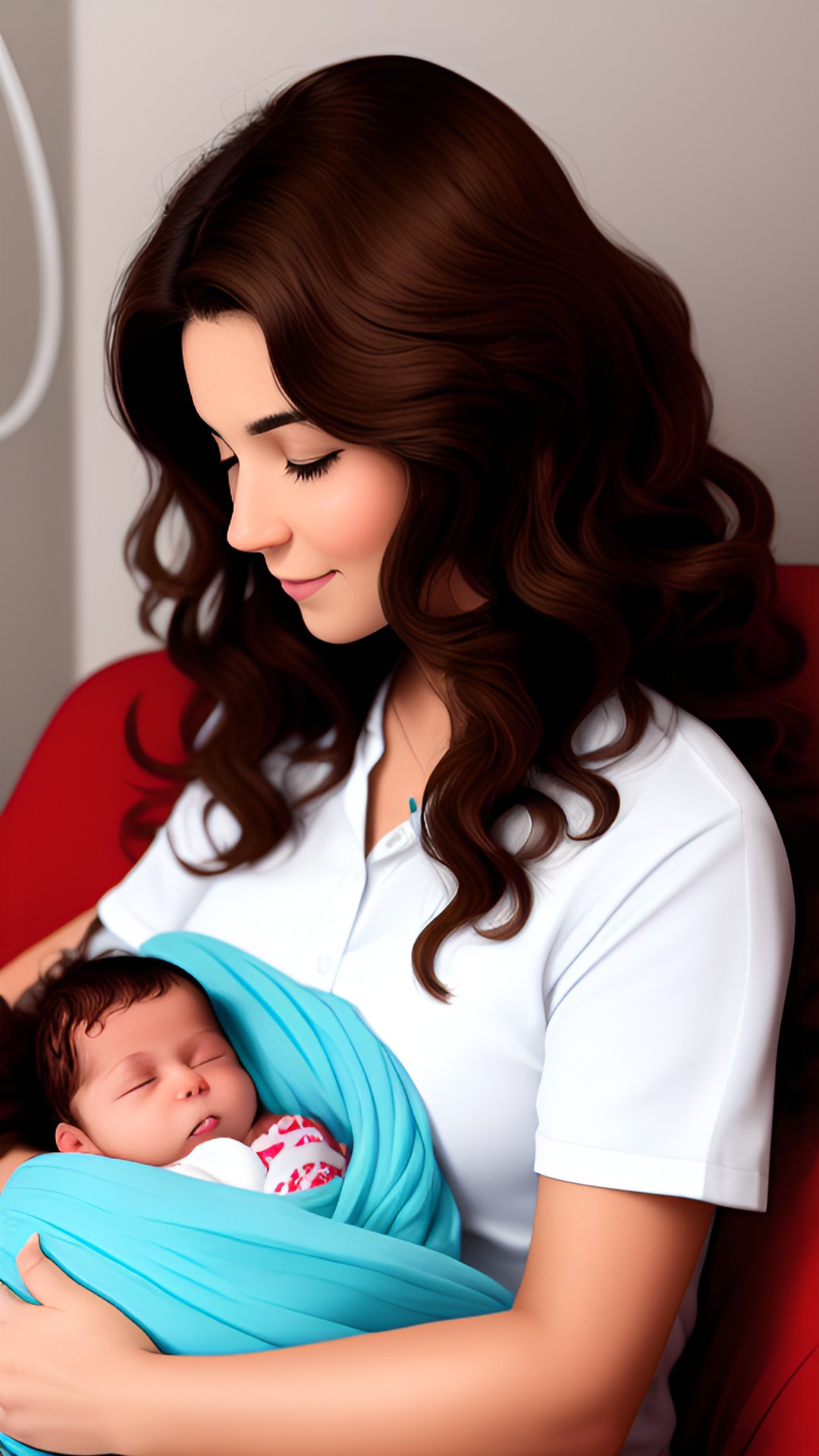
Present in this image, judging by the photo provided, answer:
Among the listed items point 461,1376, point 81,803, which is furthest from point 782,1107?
point 81,803

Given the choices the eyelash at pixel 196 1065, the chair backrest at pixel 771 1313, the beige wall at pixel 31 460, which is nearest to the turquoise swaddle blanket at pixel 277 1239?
the eyelash at pixel 196 1065

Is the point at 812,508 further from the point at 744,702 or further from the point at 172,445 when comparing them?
the point at 172,445

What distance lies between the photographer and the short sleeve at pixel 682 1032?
821 mm

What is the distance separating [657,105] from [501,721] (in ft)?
3.09

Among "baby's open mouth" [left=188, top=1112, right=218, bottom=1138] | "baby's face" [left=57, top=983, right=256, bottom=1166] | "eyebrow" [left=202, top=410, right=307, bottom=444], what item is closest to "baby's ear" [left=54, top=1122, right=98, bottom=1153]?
"baby's face" [left=57, top=983, right=256, bottom=1166]

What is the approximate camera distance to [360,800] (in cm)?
117

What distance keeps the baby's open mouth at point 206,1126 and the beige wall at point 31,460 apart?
89 centimetres

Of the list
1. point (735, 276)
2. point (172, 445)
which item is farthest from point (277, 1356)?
point (735, 276)

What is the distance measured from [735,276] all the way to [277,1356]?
51.7 inches

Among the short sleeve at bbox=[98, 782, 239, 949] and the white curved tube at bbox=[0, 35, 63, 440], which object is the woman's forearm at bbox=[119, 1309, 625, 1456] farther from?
the white curved tube at bbox=[0, 35, 63, 440]

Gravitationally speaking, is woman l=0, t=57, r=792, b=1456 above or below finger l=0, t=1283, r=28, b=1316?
above

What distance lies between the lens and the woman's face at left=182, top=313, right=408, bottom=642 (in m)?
0.88

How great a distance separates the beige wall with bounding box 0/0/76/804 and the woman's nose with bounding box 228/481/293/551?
0.88m

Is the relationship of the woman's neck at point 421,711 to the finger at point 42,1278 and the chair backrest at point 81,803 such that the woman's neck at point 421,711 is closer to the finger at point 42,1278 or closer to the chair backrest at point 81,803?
the chair backrest at point 81,803
